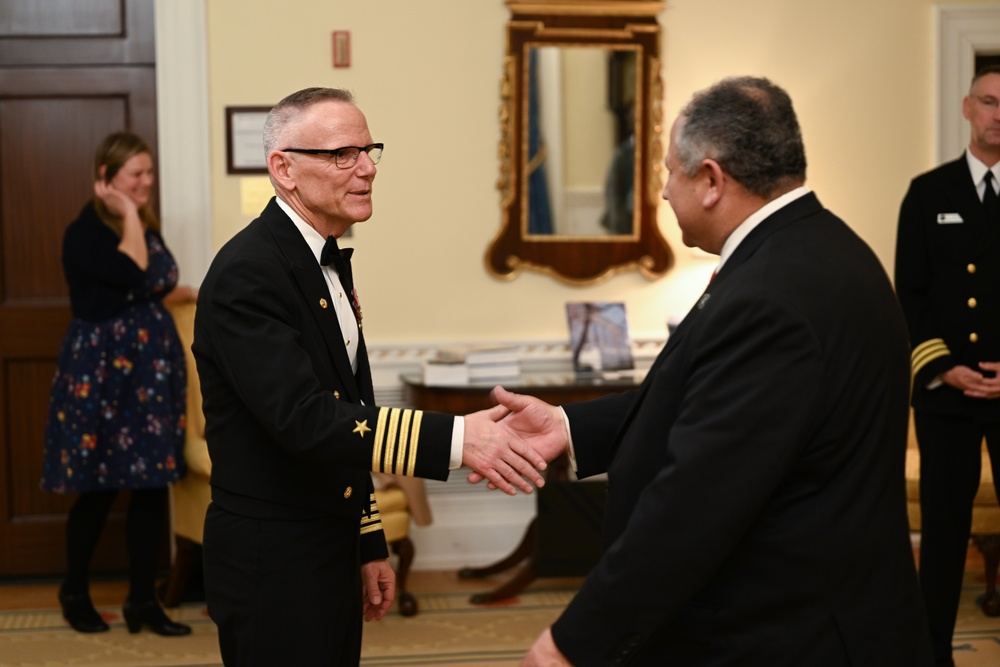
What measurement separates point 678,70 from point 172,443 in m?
2.76

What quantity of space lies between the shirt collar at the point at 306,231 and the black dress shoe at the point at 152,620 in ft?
8.59

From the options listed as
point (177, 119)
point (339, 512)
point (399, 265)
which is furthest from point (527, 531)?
point (339, 512)

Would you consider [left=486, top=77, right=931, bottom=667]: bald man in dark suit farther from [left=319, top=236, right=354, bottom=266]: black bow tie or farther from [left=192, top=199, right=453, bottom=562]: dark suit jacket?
[left=319, top=236, right=354, bottom=266]: black bow tie

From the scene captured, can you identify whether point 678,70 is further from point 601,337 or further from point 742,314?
point 742,314

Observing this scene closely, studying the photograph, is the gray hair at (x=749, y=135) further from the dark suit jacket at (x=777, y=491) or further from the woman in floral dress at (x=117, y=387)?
the woman in floral dress at (x=117, y=387)

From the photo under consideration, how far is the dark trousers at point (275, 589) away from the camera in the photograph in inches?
80.9

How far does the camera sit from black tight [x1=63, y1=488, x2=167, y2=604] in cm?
436

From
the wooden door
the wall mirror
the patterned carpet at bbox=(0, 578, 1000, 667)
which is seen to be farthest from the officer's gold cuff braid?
the wooden door

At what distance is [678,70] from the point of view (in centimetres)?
525

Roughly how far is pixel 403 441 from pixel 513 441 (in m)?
0.23

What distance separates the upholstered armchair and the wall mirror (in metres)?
1.15

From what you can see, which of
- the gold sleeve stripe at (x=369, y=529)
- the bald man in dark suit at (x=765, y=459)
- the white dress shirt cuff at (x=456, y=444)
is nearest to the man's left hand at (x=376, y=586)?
the gold sleeve stripe at (x=369, y=529)

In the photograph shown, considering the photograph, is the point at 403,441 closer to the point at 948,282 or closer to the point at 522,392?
the point at 948,282

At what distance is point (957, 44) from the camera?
17.6 ft
